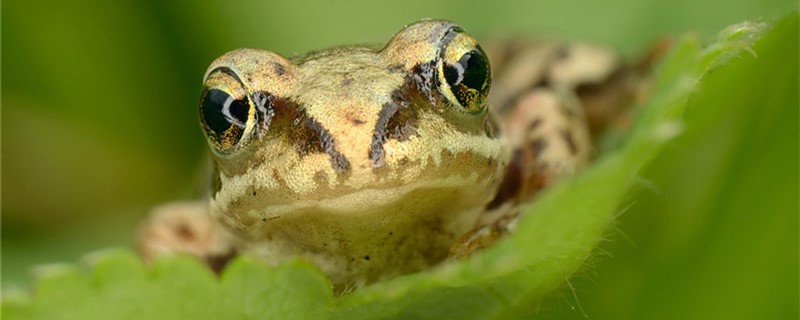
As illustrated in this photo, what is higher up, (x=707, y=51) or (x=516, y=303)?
(x=707, y=51)

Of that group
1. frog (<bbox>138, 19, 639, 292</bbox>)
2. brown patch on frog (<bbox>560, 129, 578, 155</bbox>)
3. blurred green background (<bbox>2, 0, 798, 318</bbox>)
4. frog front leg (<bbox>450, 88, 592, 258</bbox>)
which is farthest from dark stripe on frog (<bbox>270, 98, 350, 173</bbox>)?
blurred green background (<bbox>2, 0, 798, 318</bbox>)

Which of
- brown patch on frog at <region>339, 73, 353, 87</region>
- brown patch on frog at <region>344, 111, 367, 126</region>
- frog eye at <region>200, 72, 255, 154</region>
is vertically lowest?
brown patch on frog at <region>344, 111, 367, 126</region>

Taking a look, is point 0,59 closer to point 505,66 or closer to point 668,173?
point 505,66

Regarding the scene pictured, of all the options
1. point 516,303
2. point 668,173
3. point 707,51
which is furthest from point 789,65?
point 516,303

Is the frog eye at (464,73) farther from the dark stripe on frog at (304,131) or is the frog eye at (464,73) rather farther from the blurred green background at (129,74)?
the blurred green background at (129,74)

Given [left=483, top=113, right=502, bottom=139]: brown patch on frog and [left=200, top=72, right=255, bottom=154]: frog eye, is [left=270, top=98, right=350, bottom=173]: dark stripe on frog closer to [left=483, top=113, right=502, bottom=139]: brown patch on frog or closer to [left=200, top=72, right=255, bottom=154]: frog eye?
[left=200, top=72, right=255, bottom=154]: frog eye

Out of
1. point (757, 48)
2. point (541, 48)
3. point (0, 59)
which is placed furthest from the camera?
point (0, 59)

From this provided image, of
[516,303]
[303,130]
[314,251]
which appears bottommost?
[516,303]

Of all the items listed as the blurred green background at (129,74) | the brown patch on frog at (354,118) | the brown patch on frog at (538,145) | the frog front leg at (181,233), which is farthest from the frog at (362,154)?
the blurred green background at (129,74)
